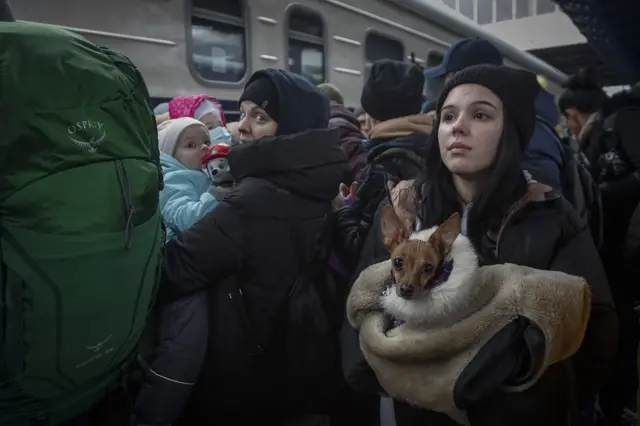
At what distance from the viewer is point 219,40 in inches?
142

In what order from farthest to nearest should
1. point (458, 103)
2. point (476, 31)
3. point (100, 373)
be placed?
point (476, 31) → point (458, 103) → point (100, 373)

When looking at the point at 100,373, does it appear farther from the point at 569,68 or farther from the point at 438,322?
the point at 569,68

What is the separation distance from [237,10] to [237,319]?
2.49 meters

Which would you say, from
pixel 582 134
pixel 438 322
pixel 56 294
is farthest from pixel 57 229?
pixel 582 134

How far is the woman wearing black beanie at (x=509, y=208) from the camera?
1.41 metres

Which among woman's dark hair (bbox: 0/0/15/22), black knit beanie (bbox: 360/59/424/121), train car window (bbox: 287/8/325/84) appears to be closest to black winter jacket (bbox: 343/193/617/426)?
woman's dark hair (bbox: 0/0/15/22)

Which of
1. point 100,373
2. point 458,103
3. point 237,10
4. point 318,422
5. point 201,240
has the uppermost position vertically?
point 237,10

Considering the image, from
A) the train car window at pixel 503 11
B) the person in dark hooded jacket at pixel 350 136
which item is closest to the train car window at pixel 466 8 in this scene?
the train car window at pixel 503 11

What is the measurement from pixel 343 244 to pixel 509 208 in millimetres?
725

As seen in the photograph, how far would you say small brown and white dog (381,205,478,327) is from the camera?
1.23 metres

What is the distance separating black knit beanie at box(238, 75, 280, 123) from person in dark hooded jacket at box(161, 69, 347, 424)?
0.07ft

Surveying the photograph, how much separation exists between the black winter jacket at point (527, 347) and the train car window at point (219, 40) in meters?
2.35

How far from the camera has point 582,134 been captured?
13.1 feet

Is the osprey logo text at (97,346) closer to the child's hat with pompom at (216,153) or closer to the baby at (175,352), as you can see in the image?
the baby at (175,352)
